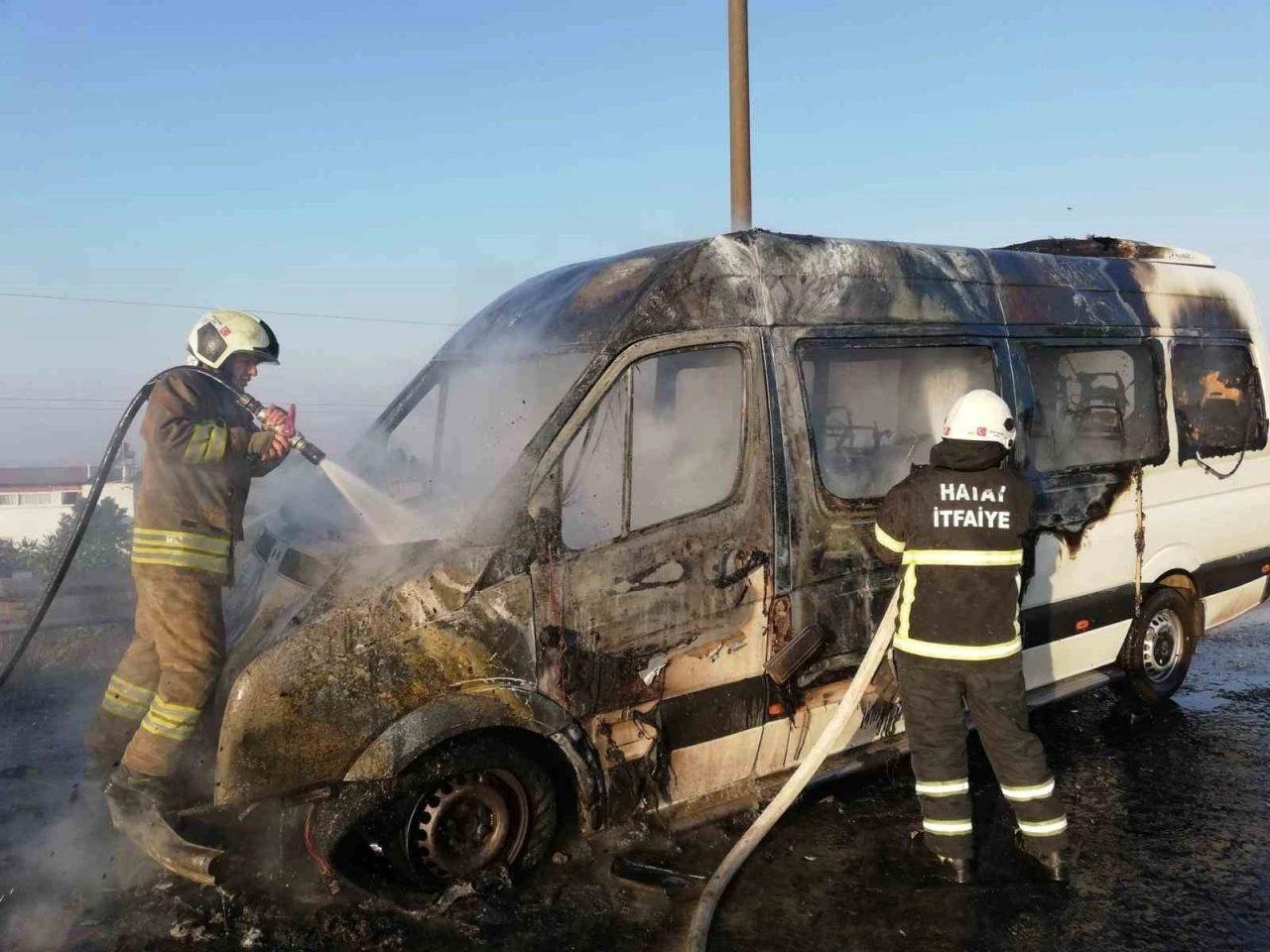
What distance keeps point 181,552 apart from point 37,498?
224ft

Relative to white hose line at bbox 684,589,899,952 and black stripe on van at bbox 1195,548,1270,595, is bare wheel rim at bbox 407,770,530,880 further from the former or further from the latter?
black stripe on van at bbox 1195,548,1270,595

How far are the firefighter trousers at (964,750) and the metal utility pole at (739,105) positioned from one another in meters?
5.36

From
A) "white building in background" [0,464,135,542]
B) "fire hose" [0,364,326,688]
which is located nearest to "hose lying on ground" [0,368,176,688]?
"fire hose" [0,364,326,688]

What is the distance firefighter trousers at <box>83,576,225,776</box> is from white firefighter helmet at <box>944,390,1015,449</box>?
3.17 metres

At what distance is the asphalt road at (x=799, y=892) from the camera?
3.42 meters

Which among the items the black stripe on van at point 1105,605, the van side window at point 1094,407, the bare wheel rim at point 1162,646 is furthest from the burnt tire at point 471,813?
the bare wheel rim at point 1162,646

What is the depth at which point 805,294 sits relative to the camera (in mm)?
4211

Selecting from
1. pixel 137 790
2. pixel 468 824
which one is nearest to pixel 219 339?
pixel 137 790

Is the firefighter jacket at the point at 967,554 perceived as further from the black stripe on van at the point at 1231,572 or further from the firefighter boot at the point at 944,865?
the black stripe on van at the point at 1231,572

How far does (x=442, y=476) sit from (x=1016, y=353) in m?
3.02

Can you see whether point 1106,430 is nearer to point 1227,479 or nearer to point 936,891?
point 1227,479

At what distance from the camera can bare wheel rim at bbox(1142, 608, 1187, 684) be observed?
19.3ft

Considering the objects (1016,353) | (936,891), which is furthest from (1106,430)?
(936,891)

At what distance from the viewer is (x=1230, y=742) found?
17.9ft
